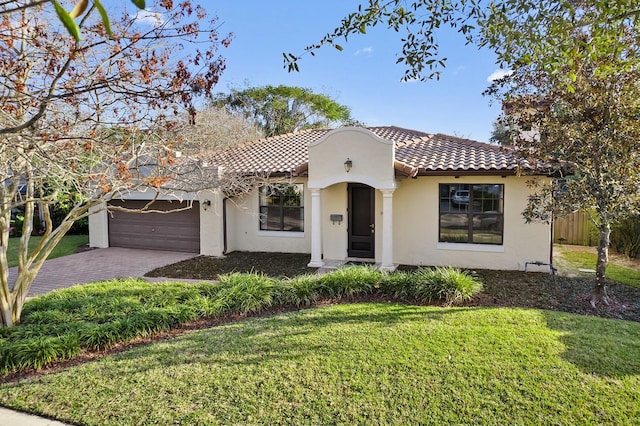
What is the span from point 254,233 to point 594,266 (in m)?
12.4

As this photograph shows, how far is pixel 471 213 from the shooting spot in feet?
44.1

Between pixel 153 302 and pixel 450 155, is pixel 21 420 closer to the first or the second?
pixel 153 302

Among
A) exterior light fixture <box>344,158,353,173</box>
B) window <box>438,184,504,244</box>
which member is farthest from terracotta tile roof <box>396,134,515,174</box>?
exterior light fixture <box>344,158,353,173</box>

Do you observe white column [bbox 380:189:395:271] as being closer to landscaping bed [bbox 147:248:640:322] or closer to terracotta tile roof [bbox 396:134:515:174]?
landscaping bed [bbox 147:248:640:322]

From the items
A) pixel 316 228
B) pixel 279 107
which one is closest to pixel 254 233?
pixel 316 228

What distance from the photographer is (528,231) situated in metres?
12.8

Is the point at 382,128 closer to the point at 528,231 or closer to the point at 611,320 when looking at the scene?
the point at 528,231

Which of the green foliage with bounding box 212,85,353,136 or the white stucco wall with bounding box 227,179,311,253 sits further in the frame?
the green foliage with bounding box 212,85,353,136

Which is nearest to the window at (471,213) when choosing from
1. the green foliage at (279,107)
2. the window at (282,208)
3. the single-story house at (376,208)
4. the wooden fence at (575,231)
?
the single-story house at (376,208)

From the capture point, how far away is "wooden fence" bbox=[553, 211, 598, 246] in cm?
1675

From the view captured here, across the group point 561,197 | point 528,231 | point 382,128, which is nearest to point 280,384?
point 561,197

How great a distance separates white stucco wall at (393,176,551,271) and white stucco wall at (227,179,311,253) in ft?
12.4

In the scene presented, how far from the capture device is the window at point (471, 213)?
1324cm

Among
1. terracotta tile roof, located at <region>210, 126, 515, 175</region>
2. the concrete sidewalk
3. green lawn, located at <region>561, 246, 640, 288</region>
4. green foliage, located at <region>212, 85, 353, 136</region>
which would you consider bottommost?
the concrete sidewalk
